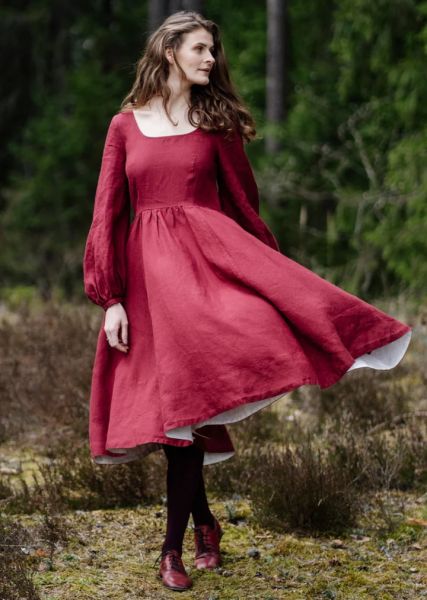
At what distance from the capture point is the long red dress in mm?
3061

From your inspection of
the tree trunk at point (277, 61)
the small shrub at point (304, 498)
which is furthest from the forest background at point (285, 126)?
the small shrub at point (304, 498)

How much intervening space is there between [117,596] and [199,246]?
4.26 feet

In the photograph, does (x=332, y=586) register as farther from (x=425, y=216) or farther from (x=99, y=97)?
(x=99, y=97)

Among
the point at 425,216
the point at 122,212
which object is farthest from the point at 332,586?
the point at 425,216

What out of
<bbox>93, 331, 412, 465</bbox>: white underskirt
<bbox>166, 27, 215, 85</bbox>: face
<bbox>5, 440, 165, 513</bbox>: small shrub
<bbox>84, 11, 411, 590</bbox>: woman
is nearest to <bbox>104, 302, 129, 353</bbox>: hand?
<bbox>84, 11, 411, 590</bbox>: woman

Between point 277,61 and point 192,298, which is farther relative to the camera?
point 277,61

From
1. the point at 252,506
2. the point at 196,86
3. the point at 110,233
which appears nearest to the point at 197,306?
the point at 110,233

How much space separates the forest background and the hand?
6.27 m

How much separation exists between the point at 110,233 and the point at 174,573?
128 centimetres

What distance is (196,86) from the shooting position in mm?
3566

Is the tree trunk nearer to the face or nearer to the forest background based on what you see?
the forest background

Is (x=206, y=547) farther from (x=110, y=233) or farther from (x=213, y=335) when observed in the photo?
(x=110, y=233)

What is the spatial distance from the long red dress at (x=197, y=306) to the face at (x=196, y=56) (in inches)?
8.2

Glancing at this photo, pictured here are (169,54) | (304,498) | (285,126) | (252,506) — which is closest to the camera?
(169,54)
